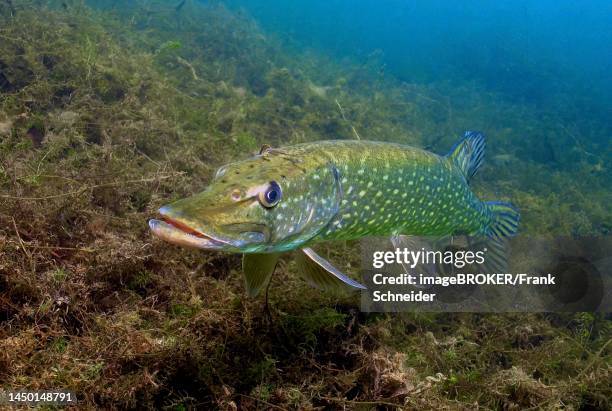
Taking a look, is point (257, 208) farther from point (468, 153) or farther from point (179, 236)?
point (468, 153)

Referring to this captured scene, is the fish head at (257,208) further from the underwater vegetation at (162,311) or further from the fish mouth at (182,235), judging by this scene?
the underwater vegetation at (162,311)

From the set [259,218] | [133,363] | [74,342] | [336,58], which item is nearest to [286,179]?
[259,218]

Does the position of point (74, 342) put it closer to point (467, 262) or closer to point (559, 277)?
point (467, 262)

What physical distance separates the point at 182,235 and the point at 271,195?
1.88 feet

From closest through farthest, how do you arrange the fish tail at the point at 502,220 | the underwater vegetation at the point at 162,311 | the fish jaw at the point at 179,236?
the fish jaw at the point at 179,236, the underwater vegetation at the point at 162,311, the fish tail at the point at 502,220

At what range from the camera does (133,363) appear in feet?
8.05

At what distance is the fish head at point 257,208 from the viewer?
1902 millimetres

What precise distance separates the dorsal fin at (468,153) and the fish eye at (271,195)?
7.28ft

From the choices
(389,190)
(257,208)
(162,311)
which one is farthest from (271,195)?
(162,311)

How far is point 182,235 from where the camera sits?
1.85 metres

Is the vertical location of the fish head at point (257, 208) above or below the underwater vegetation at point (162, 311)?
above

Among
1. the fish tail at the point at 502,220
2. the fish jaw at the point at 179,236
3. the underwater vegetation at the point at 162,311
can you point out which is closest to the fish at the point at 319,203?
the fish jaw at the point at 179,236

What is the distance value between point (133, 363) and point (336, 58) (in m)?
25.7

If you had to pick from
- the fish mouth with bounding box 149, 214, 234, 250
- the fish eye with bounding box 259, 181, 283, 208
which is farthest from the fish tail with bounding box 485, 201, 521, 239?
the fish mouth with bounding box 149, 214, 234, 250
